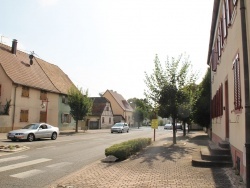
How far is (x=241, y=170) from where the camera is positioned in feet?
27.0

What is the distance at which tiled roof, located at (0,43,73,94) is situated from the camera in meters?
34.1

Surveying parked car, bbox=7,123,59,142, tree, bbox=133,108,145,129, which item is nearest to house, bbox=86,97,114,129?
tree, bbox=133,108,145,129

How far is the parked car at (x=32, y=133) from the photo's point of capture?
22609 millimetres

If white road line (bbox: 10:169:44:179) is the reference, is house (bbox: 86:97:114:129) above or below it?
above

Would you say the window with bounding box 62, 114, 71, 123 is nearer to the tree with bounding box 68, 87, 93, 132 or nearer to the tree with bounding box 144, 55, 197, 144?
the tree with bounding box 68, 87, 93, 132

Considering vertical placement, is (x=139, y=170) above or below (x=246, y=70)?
below

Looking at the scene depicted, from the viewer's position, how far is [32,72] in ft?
127

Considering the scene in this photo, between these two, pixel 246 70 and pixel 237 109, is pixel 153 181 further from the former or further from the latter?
pixel 246 70

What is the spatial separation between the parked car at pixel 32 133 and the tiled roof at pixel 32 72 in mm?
9498

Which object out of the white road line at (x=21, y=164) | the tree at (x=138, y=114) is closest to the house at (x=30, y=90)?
the white road line at (x=21, y=164)

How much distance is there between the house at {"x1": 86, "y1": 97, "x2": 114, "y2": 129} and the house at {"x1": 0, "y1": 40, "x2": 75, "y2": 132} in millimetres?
15050

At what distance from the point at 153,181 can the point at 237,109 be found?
10.8 ft

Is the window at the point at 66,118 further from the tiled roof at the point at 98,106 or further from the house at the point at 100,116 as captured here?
the tiled roof at the point at 98,106

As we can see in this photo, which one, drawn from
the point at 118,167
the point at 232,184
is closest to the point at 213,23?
the point at 118,167
